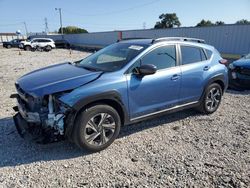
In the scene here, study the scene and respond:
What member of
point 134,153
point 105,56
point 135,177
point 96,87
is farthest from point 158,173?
point 105,56

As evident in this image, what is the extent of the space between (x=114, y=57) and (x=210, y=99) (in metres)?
2.42

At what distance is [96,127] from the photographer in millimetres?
3570

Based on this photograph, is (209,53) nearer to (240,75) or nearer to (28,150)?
(240,75)

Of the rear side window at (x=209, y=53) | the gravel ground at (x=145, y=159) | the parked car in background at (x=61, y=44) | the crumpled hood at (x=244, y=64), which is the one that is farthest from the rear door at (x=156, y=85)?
the parked car in background at (x=61, y=44)

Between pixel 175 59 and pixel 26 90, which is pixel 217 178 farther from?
pixel 26 90

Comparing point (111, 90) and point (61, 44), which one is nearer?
point (111, 90)

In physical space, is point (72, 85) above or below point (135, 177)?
above

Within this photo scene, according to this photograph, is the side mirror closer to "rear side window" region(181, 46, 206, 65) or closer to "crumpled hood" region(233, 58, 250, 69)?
"rear side window" region(181, 46, 206, 65)

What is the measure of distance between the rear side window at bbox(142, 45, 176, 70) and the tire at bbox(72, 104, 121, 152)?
1113 mm

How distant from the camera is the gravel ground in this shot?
118 inches

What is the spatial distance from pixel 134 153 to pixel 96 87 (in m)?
1.21

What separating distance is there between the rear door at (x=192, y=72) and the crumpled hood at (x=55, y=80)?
70.1 inches

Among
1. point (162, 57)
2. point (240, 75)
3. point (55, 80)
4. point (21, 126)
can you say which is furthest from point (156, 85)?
point (240, 75)

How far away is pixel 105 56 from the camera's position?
4.64 meters
